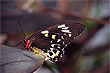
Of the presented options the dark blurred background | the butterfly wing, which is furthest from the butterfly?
the dark blurred background

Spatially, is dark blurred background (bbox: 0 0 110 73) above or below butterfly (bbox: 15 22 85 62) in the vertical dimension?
below

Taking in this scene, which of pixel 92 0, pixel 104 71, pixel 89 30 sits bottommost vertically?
pixel 104 71

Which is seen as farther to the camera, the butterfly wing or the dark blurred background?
the dark blurred background

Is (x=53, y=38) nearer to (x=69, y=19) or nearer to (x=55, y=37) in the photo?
(x=55, y=37)

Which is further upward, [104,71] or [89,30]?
[89,30]

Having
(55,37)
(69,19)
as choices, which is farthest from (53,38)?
(69,19)

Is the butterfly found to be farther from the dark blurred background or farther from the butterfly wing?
the dark blurred background

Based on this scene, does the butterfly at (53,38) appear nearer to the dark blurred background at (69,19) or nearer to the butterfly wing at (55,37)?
the butterfly wing at (55,37)

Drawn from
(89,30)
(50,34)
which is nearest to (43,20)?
(89,30)

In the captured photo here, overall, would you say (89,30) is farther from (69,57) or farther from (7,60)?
(7,60)
